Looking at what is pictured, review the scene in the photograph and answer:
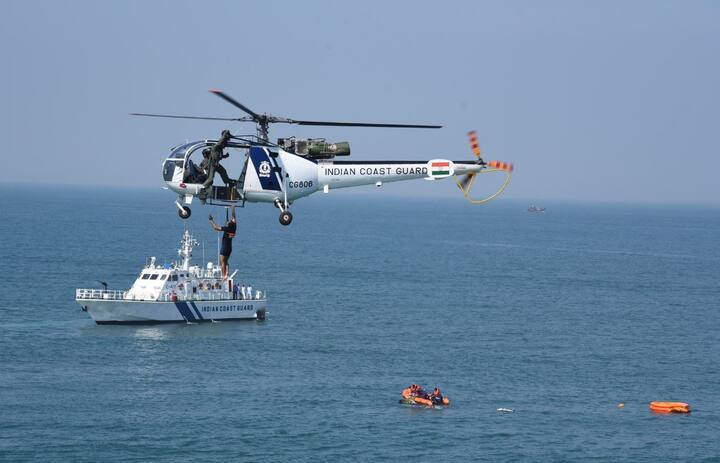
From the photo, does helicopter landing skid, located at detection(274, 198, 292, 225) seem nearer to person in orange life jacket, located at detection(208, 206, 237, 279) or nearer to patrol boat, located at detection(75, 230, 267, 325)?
person in orange life jacket, located at detection(208, 206, 237, 279)

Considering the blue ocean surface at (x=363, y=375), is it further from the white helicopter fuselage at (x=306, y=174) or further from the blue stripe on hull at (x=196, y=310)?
the white helicopter fuselage at (x=306, y=174)

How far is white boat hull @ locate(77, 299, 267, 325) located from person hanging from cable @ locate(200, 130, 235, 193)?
4885 cm

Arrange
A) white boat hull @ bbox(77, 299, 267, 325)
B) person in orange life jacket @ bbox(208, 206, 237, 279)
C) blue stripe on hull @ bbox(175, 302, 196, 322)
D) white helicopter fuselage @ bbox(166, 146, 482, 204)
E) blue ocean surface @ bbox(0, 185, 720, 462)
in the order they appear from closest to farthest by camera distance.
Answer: white helicopter fuselage @ bbox(166, 146, 482, 204) < person in orange life jacket @ bbox(208, 206, 237, 279) < blue ocean surface @ bbox(0, 185, 720, 462) < white boat hull @ bbox(77, 299, 267, 325) < blue stripe on hull @ bbox(175, 302, 196, 322)

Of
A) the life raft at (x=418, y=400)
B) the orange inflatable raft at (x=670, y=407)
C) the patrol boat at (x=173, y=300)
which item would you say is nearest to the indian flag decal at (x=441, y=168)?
the life raft at (x=418, y=400)

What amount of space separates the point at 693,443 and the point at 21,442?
3859cm

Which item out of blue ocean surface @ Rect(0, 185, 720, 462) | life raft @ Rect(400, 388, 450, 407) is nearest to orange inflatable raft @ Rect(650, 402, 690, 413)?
blue ocean surface @ Rect(0, 185, 720, 462)

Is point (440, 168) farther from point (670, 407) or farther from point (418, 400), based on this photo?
point (670, 407)

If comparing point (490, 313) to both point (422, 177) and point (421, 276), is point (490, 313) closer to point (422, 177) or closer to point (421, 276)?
point (421, 276)

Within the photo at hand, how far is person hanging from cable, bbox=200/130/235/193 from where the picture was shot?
45.1 metres

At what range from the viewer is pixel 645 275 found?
15925 cm

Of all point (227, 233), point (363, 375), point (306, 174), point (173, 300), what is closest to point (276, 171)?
point (306, 174)

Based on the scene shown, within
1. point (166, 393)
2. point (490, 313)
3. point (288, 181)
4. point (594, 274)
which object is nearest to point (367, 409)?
point (166, 393)

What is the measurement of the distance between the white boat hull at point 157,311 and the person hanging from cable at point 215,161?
48.8 metres

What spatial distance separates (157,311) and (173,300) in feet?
5.48
